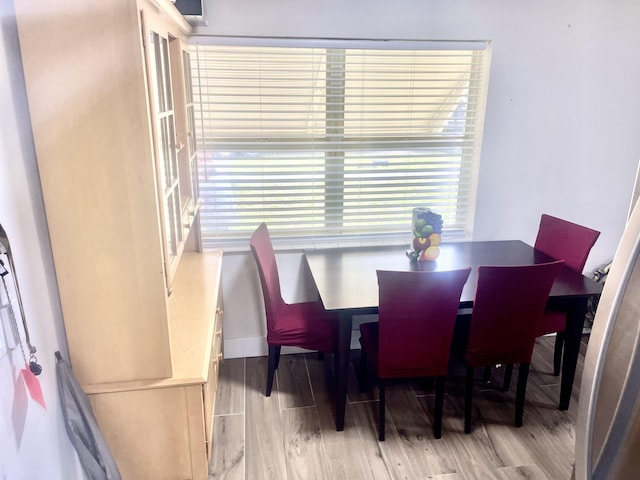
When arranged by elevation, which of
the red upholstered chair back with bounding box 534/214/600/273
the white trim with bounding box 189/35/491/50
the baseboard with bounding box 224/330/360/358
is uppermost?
the white trim with bounding box 189/35/491/50

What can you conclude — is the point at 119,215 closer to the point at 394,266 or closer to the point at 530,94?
the point at 394,266

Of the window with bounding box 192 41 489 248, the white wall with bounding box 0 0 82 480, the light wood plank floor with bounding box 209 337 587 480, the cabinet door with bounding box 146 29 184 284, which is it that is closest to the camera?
the white wall with bounding box 0 0 82 480

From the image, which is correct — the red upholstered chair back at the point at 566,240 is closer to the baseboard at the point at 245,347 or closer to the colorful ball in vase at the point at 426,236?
the colorful ball in vase at the point at 426,236

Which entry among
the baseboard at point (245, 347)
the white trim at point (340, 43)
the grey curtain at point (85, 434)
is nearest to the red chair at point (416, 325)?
the baseboard at point (245, 347)

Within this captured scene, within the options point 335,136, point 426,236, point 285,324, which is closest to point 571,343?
point 426,236

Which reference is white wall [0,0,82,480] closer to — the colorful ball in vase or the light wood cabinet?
the light wood cabinet

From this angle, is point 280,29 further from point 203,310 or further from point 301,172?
point 203,310

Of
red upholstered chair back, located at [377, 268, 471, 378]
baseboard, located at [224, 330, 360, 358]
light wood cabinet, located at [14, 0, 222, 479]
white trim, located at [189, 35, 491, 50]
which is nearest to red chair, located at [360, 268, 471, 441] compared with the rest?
red upholstered chair back, located at [377, 268, 471, 378]

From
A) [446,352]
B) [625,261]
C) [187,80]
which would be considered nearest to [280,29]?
[187,80]

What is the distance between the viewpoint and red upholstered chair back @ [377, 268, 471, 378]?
1.95 metres

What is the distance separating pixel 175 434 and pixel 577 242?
2240mm

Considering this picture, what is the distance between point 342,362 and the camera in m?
2.23

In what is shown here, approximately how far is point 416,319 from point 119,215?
4.26ft

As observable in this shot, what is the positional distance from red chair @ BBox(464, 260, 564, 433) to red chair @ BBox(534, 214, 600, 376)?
0.30m
